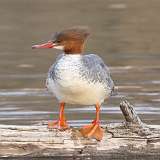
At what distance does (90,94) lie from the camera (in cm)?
669

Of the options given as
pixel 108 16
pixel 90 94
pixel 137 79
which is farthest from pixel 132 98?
pixel 108 16

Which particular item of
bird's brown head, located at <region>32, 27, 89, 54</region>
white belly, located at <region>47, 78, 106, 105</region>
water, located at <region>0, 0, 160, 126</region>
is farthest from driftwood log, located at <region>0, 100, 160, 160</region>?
water, located at <region>0, 0, 160, 126</region>

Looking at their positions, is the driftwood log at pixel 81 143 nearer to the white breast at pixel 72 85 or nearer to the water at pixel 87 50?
the white breast at pixel 72 85

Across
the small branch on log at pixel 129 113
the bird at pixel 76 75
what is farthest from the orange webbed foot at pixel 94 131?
the small branch on log at pixel 129 113

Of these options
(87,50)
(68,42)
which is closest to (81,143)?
(68,42)

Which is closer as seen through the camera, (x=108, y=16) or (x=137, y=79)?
(x=137, y=79)

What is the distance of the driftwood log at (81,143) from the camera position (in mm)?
6738

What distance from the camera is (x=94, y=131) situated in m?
6.84

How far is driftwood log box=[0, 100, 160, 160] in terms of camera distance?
6738mm

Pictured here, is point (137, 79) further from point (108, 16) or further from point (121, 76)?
point (108, 16)

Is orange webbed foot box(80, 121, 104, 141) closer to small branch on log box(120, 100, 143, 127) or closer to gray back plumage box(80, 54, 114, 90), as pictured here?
small branch on log box(120, 100, 143, 127)

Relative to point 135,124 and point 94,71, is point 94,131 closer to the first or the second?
point 135,124

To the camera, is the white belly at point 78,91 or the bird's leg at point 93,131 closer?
the white belly at point 78,91

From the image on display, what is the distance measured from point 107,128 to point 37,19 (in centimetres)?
1059
